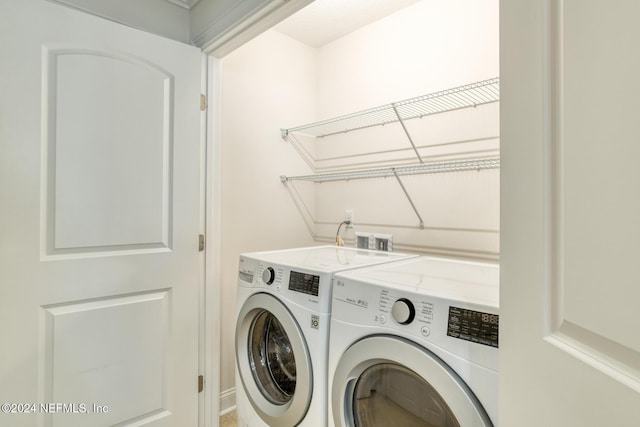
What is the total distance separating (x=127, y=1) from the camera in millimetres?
1551

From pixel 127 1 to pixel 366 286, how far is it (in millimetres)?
1753

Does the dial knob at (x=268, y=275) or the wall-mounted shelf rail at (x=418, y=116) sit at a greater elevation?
the wall-mounted shelf rail at (x=418, y=116)

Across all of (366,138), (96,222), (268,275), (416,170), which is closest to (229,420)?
(268,275)

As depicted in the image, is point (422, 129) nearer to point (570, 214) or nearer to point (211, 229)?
point (211, 229)

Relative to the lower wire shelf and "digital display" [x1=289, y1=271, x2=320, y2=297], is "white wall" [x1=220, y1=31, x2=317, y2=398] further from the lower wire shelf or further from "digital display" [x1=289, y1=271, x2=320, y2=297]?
"digital display" [x1=289, y1=271, x2=320, y2=297]

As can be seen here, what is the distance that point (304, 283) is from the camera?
1243 millimetres

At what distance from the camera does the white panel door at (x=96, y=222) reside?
121cm

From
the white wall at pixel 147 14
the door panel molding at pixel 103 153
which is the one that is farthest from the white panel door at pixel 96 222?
the white wall at pixel 147 14

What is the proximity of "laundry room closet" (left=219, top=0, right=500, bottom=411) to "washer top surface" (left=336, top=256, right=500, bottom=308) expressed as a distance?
1.40 ft

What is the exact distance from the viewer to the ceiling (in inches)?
77.8

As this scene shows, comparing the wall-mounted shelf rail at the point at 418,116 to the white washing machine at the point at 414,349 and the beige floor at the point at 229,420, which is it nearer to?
the white washing machine at the point at 414,349

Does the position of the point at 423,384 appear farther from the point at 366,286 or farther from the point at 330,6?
the point at 330,6

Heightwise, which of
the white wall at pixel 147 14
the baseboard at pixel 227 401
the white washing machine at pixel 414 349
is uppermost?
the white wall at pixel 147 14

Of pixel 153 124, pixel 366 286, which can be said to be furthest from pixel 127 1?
pixel 366 286
